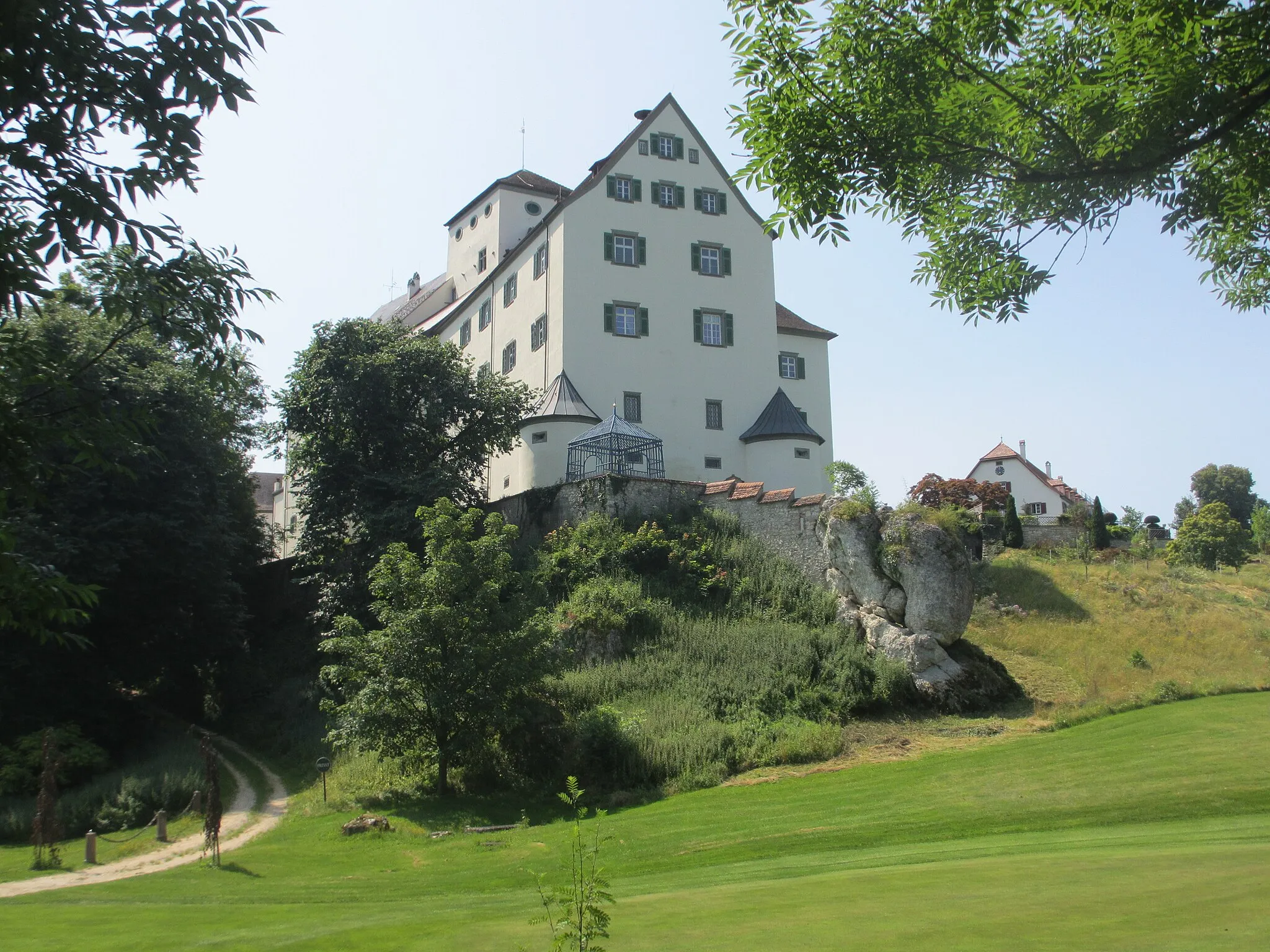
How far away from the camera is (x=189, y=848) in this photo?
1975 cm

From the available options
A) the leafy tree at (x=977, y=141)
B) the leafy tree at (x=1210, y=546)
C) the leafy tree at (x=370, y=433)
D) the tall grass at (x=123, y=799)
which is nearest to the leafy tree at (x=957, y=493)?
the leafy tree at (x=1210, y=546)

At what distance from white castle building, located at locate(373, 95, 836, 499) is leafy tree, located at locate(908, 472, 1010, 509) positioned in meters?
12.7

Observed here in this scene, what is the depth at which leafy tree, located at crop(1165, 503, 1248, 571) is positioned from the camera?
173 ft

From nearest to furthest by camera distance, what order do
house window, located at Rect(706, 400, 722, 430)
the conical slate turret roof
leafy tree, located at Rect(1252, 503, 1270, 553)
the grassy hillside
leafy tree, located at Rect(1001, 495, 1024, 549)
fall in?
the grassy hillside → the conical slate turret roof → house window, located at Rect(706, 400, 722, 430) → leafy tree, located at Rect(1001, 495, 1024, 549) → leafy tree, located at Rect(1252, 503, 1270, 553)

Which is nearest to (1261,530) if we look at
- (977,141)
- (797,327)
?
(797,327)

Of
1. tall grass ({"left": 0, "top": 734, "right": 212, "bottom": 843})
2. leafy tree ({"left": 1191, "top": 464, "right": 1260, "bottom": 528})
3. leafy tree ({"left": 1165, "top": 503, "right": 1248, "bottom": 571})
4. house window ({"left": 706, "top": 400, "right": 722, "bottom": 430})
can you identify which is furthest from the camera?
leafy tree ({"left": 1191, "top": 464, "right": 1260, "bottom": 528})

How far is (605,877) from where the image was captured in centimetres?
1335

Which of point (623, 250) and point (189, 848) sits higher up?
point (623, 250)

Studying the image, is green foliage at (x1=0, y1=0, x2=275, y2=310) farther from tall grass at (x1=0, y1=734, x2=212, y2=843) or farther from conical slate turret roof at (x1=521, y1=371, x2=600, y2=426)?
conical slate turret roof at (x1=521, y1=371, x2=600, y2=426)

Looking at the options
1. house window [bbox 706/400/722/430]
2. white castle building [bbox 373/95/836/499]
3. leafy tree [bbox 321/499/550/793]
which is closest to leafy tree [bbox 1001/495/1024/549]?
white castle building [bbox 373/95/836/499]

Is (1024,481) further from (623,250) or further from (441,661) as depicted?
(441,661)

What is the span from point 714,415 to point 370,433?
12.6 metres

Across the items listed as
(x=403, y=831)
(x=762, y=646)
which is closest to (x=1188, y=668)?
(x=762, y=646)

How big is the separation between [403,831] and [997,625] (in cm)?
1862
